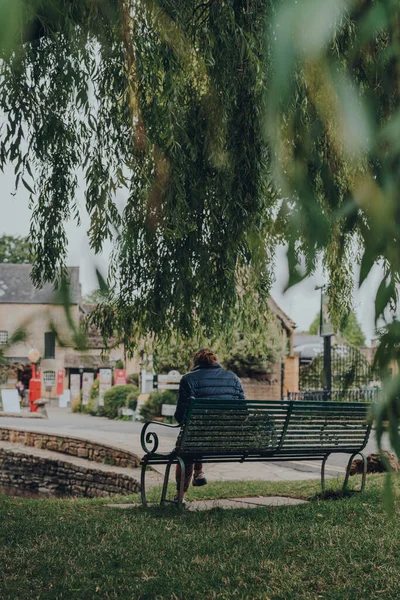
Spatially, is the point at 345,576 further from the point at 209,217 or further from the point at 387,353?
the point at 387,353

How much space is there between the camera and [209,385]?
747 centimetres

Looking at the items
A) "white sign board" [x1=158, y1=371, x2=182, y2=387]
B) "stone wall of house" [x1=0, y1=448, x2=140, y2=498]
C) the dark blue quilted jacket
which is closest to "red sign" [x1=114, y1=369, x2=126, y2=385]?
"white sign board" [x1=158, y1=371, x2=182, y2=387]

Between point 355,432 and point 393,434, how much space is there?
241 inches

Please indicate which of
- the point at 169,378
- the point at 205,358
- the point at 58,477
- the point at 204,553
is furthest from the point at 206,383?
the point at 169,378

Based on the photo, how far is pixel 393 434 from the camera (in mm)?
1568

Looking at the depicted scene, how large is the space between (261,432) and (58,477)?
7.17 m

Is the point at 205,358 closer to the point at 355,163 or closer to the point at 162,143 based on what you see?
the point at 162,143

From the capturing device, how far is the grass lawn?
13.9 ft

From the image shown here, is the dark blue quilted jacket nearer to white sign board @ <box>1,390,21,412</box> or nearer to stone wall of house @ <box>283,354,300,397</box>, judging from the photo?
white sign board @ <box>1,390,21,412</box>

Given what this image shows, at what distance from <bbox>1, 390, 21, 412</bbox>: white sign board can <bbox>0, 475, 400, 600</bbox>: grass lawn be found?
20764 millimetres

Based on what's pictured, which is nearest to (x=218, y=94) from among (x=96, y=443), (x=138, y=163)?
(x=138, y=163)

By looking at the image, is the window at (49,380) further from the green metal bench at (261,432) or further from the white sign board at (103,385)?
the green metal bench at (261,432)

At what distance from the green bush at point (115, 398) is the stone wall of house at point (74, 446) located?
10.4m

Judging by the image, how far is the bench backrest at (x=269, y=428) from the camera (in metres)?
6.56
